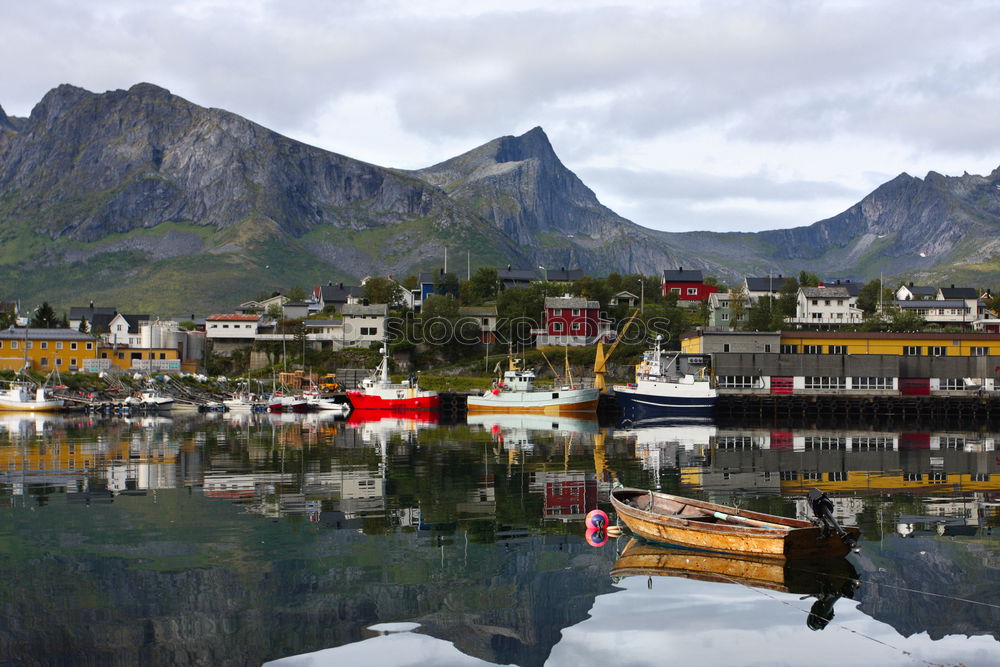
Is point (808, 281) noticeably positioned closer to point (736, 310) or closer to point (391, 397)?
point (736, 310)

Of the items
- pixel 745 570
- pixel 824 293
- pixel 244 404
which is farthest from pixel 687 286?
pixel 745 570

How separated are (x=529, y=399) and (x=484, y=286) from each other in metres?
66.5

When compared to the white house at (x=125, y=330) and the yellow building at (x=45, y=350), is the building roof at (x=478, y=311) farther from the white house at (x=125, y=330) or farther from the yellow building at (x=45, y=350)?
the yellow building at (x=45, y=350)

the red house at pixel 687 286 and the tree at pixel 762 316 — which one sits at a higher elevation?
the red house at pixel 687 286

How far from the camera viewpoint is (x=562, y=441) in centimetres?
5600

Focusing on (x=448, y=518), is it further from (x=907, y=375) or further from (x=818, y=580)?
(x=907, y=375)

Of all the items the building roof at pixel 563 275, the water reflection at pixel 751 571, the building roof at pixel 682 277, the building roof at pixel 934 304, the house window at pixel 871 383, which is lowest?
the water reflection at pixel 751 571

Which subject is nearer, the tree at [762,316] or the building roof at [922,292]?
the tree at [762,316]

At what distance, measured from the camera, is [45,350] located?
384 feet

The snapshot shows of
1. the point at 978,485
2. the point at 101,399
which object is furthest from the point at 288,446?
the point at 101,399

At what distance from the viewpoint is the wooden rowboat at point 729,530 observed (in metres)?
20.5

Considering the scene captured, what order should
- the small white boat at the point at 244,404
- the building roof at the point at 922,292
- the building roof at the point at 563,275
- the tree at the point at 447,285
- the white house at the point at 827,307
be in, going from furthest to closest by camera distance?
1. the building roof at the point at 922,292
2. the building roof at the point at 563,275
3. the tree at the point at 447,285
4. the white house at the point at 827,307
5. the small white boat at the point at 244,404

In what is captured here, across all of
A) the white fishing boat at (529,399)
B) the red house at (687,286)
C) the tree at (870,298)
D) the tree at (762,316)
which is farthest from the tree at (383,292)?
the tree at (870,298)

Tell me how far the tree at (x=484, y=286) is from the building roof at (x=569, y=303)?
1043 inches
